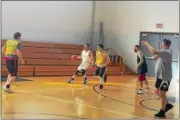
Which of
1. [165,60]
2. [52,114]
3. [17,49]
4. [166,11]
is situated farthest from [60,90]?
[166,11]

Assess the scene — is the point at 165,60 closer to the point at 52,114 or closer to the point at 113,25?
the point at 52,114

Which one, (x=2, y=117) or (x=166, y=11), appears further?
(x=166, y=11)

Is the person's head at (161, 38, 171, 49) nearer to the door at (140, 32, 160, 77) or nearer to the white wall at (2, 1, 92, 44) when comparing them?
the door at (140, 32, 160, 77)

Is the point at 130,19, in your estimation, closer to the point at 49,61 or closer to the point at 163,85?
the point at 49,61

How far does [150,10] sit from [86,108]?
10.7 metres

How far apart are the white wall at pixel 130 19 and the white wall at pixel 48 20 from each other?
3.53ft

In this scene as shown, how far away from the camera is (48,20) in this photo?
16.6 m

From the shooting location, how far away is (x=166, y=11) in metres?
15.9

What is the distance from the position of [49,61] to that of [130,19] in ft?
17.9

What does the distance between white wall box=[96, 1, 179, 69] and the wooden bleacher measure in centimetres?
164

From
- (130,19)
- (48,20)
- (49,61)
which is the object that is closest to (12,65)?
(49,61)

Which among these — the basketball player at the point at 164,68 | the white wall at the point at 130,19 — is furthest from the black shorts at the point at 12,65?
the white wall at the point at 130,19

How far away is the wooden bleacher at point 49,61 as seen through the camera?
1359cm

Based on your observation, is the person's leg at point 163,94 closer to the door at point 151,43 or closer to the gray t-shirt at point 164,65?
the gray t-shirt at point 164,65
